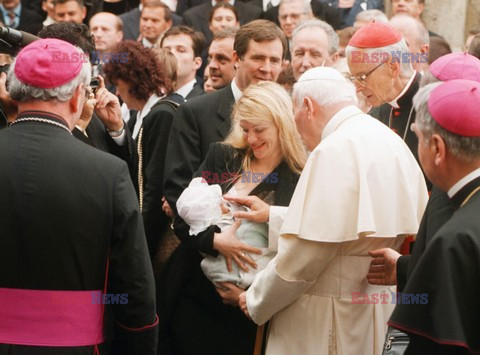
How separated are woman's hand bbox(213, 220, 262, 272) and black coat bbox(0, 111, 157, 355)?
99 cm

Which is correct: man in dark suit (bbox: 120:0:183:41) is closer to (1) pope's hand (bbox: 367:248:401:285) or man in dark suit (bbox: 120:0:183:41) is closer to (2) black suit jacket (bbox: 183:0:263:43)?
(2) black suit jacket (bbox: 183:0:263:43)

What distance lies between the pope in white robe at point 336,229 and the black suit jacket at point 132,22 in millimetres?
6667

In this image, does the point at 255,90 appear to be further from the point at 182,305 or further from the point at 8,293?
the point at 8,293

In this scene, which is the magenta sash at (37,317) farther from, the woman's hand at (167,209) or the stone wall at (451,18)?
the stone wall at (451,18)

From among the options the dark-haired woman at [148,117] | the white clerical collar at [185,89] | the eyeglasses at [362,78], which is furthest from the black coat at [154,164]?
the eyeglasses at [362,78]

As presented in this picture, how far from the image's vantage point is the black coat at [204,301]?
193 inches

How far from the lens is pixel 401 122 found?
17.9 feet

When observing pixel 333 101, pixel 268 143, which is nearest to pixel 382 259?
pixel 333 101

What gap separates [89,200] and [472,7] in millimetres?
8263

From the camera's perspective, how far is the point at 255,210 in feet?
15.4

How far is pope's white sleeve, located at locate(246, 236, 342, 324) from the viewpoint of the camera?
4031 mm

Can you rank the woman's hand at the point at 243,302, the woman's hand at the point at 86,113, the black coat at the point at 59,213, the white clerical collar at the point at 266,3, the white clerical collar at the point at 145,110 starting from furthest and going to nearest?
the white clerical collar at the point at 266,3 → the white clerical collar at the point at 145,110 → the woman's hand at the point at 86,113 → the woman's hand at the point at 243,302 → the black coat at the point at 59,213

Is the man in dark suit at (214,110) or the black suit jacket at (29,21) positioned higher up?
the man in dark suit at (214,110)

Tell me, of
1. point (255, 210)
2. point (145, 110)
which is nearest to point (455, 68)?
point (255, 210)
